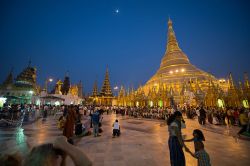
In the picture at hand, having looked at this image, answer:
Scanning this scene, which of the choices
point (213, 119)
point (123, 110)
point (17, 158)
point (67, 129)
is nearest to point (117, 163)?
point (67, 129)

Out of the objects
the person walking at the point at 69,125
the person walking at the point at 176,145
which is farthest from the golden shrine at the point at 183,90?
the person walking at the point at 69,125

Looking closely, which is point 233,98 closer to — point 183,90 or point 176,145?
→ point 183,90

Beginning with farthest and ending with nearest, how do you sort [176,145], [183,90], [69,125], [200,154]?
[183,90], [69,125], [176,145], [200,154]

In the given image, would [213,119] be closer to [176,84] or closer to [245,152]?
[245,152]

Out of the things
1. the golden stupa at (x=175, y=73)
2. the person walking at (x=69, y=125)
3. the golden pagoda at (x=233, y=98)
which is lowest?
the person walking at (x=69, y=125)

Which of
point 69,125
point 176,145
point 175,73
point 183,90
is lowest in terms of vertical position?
point 69,125

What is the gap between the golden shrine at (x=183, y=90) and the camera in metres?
18.4

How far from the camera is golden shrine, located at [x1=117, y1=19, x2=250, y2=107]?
724 inches

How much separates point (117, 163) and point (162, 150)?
7.35 feet

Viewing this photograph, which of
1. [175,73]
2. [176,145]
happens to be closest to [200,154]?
[176,145]

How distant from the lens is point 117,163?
4.50 metres

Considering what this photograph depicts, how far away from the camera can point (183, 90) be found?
1088 inches

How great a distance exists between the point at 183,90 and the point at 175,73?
1282 cm

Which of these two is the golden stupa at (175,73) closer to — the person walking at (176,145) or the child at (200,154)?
the person walking at (176,145)
